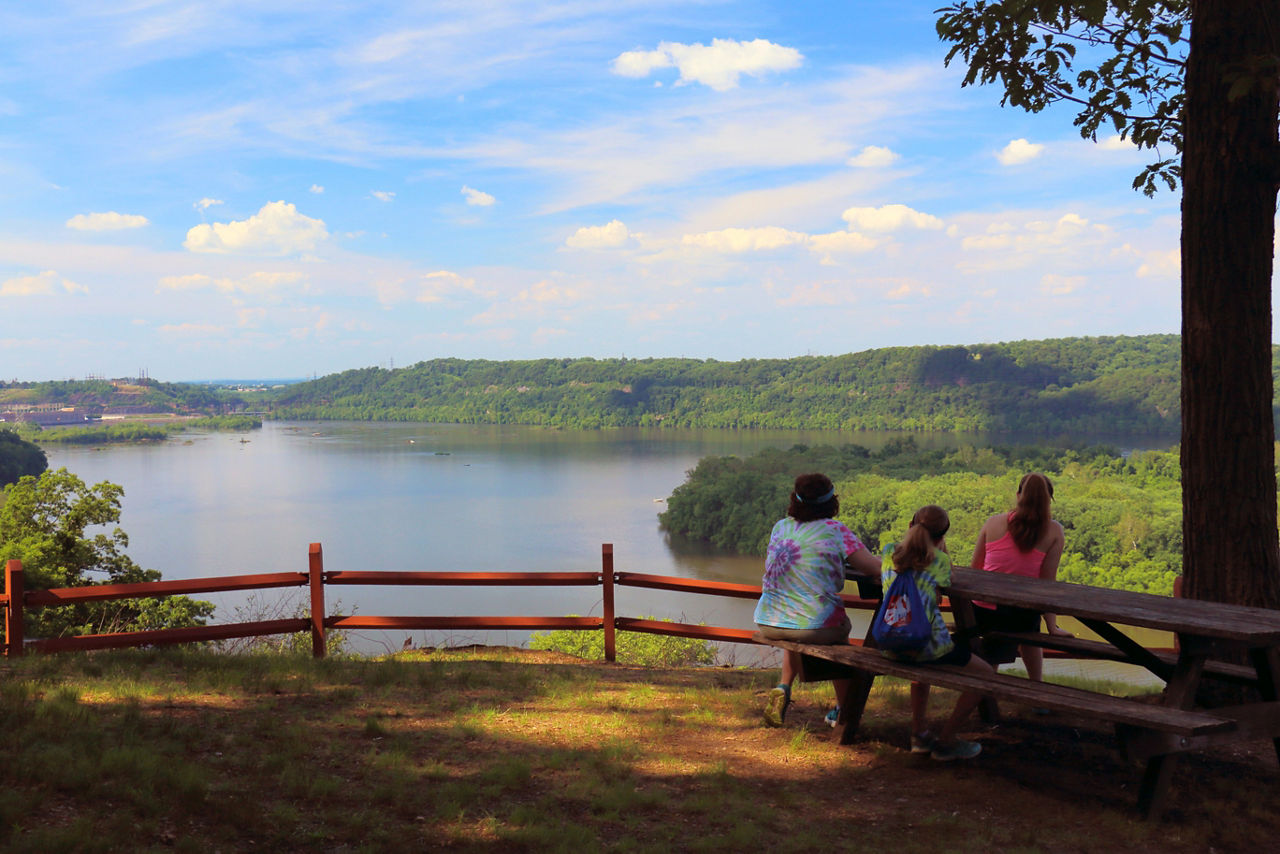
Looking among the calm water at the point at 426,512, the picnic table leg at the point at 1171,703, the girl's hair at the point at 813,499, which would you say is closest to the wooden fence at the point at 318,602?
the girl's hair at the point at 813,499

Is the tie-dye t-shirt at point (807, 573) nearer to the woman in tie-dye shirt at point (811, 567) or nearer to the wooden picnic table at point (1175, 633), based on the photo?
the woman in tie-dye shirt at point (811, 567)

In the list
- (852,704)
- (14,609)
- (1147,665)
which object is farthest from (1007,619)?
(14,609)

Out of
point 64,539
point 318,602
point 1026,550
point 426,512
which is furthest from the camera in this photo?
point 426,512

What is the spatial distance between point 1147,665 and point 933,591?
1.02m

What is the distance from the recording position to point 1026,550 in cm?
457

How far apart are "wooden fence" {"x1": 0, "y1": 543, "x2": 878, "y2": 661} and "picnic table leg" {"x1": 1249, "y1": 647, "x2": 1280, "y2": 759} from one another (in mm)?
1981

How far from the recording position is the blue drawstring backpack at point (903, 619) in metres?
3.83

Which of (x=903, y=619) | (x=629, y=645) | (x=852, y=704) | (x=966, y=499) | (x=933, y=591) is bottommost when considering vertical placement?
(x=629, y=645)

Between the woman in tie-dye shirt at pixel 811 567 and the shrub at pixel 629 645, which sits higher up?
the woman in tie-dye shirt at pixel 811 567

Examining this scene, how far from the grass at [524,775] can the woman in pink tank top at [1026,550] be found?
51 cm

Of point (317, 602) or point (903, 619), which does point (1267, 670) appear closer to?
point (903, 619)

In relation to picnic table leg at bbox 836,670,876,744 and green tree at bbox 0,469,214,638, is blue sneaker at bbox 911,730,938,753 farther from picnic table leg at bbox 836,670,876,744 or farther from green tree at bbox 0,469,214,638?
green tree at bbox 0,469,214,638

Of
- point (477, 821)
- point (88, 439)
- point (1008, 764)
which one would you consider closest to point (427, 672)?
point (477, 821)

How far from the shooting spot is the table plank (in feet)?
10.9
